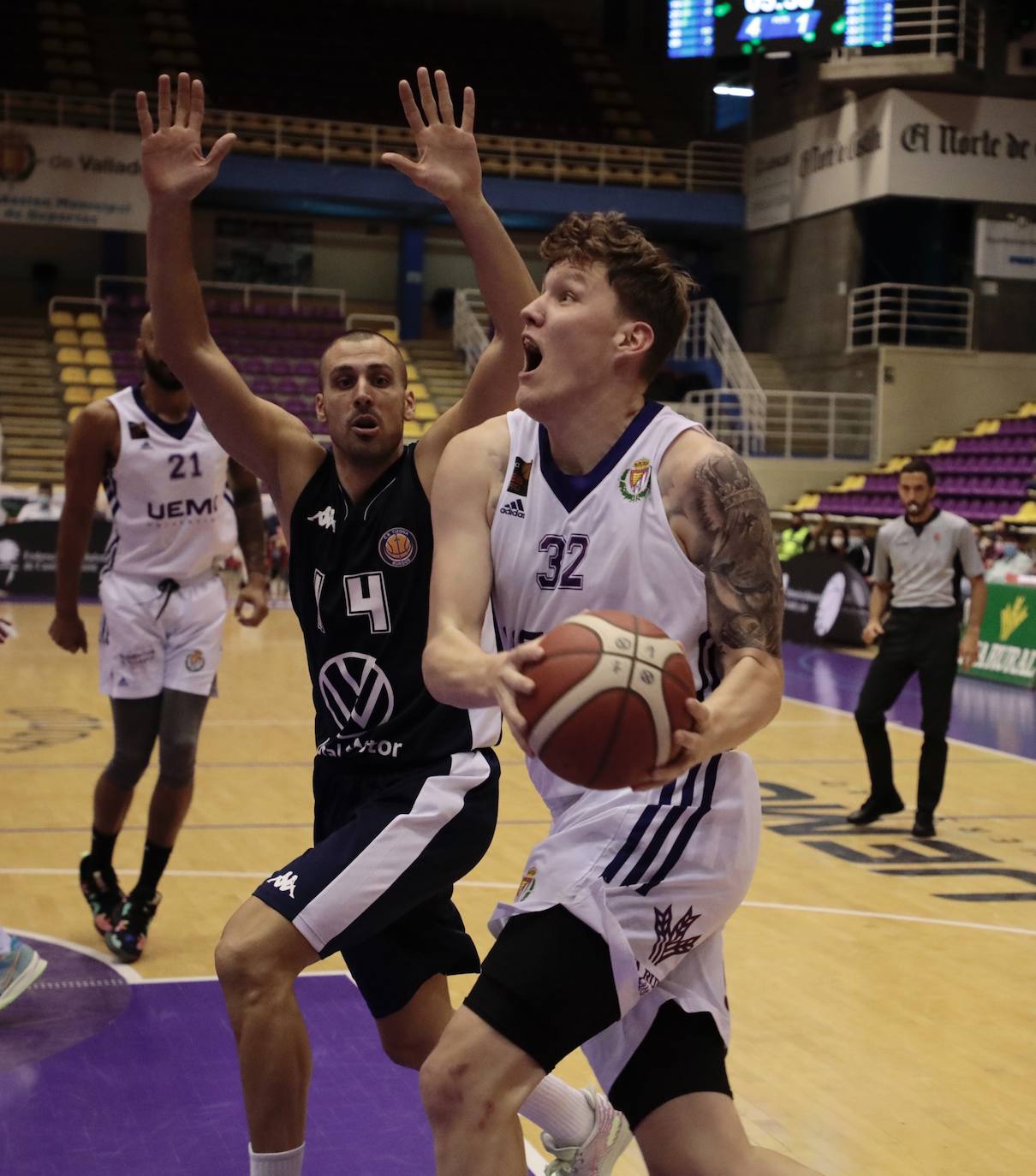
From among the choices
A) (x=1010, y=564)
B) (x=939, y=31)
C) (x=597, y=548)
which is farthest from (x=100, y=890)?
(x=939, y=31)

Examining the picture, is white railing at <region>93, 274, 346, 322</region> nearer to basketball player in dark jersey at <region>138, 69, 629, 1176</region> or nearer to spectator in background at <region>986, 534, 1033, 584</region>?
spectator in background at <region>986, 534, 1033, 584</region>

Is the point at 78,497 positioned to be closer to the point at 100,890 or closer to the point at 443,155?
the point at 100,890

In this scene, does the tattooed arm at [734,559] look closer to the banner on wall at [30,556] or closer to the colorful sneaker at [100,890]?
the colorful sneaker at [100,890]

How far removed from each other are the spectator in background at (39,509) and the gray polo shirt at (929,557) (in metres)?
13.4

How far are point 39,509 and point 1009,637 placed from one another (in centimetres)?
1185

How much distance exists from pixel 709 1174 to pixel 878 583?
6.22 m

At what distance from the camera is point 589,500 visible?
2820 millimetres

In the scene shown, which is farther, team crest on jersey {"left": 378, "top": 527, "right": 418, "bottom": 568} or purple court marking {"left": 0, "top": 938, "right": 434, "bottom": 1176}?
purple court marking {"left": 0, "top": 938, "right": 434, "bottom": 1176}

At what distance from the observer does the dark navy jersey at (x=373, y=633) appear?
11.4 feet

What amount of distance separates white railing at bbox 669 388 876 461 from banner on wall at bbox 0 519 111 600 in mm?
10012

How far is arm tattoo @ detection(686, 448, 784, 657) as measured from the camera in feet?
8.94

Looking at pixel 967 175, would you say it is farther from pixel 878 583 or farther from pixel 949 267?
pixel 878 583

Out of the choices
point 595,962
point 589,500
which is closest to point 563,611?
point 589,500

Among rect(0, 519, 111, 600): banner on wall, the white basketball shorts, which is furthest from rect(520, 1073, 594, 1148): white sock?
rect(0, 519, 111, 600): banner on wall
